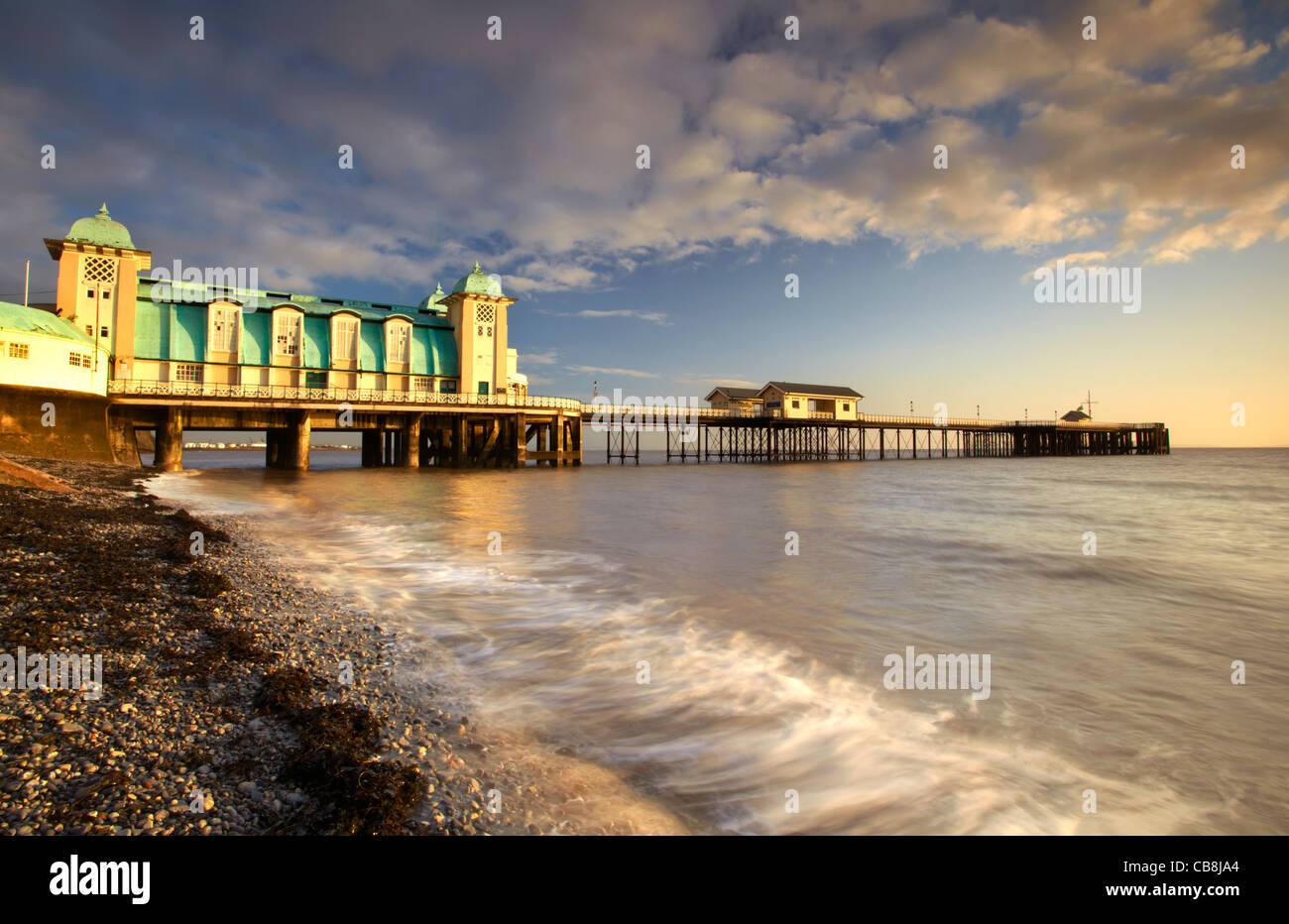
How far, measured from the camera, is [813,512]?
22656 mm

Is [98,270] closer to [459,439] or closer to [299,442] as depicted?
[299,442]

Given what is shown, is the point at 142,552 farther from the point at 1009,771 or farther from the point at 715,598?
the point at 1009,771

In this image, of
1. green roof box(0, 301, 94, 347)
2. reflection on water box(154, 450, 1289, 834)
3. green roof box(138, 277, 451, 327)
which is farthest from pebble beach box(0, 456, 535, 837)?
green roof box(138, 277, 451, 327)

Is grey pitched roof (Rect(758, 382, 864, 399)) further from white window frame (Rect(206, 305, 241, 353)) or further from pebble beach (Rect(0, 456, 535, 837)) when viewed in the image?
pebble beach (Rect(0, 456, 535, 837))

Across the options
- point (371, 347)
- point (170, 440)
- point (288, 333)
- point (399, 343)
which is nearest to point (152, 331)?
point (288, 333)

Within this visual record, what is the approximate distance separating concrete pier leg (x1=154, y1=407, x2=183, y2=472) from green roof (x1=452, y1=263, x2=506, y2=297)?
20044mm

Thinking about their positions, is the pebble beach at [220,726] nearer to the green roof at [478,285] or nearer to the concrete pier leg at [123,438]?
the concrete pier leg at [123,438]

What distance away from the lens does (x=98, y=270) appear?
3384cm

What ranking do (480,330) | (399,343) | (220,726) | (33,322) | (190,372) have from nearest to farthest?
(220,726)
(33,322)
(190,372)
(399,343)
(480,330)

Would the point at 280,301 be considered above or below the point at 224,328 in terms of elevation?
above

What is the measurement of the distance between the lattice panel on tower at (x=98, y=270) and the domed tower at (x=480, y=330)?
65.6 feet

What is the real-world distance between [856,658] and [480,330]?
4253 centimetres

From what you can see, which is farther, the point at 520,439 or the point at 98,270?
the point at 520,439

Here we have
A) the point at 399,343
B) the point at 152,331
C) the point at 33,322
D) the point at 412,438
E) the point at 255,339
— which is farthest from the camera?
the point at 399,343
